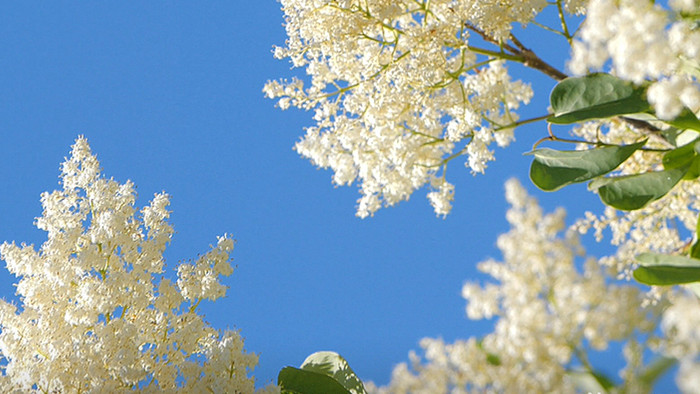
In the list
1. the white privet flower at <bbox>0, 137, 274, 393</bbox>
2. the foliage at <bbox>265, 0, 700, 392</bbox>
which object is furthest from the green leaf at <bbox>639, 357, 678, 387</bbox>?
the white privet flower at <bbox>0, 137, 274, 393</bbox>

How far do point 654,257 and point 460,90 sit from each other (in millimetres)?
441

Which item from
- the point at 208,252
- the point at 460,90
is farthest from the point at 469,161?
the point at 208,252

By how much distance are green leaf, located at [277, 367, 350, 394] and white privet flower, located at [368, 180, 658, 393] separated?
52 cm

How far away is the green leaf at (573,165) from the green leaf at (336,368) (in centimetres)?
24

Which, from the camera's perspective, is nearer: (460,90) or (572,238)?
(460,90)

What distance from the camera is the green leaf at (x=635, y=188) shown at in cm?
57

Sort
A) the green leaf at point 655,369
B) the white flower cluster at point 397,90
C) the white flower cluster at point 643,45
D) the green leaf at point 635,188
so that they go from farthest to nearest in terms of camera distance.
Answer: the green leaf at point 655,369
the white flower cluster at point 397,90
the green leaf at point 635,188
the white flower cluster at point 643,45

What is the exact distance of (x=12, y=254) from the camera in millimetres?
685

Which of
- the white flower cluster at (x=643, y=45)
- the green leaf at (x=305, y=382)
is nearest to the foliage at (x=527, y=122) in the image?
the white flower cluster at (x=643, y=45)

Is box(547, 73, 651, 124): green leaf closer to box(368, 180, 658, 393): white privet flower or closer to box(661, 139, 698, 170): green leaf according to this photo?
box(661, 139, 698, 170): green leaf

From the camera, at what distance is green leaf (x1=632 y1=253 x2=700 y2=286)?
461 mm

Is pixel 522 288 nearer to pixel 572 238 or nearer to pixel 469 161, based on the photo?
pixel 572 238

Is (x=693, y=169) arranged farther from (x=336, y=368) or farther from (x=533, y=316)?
(x=533, y=316)

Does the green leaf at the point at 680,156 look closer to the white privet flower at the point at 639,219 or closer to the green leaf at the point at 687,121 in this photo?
the green leaf at the point at 687,121
